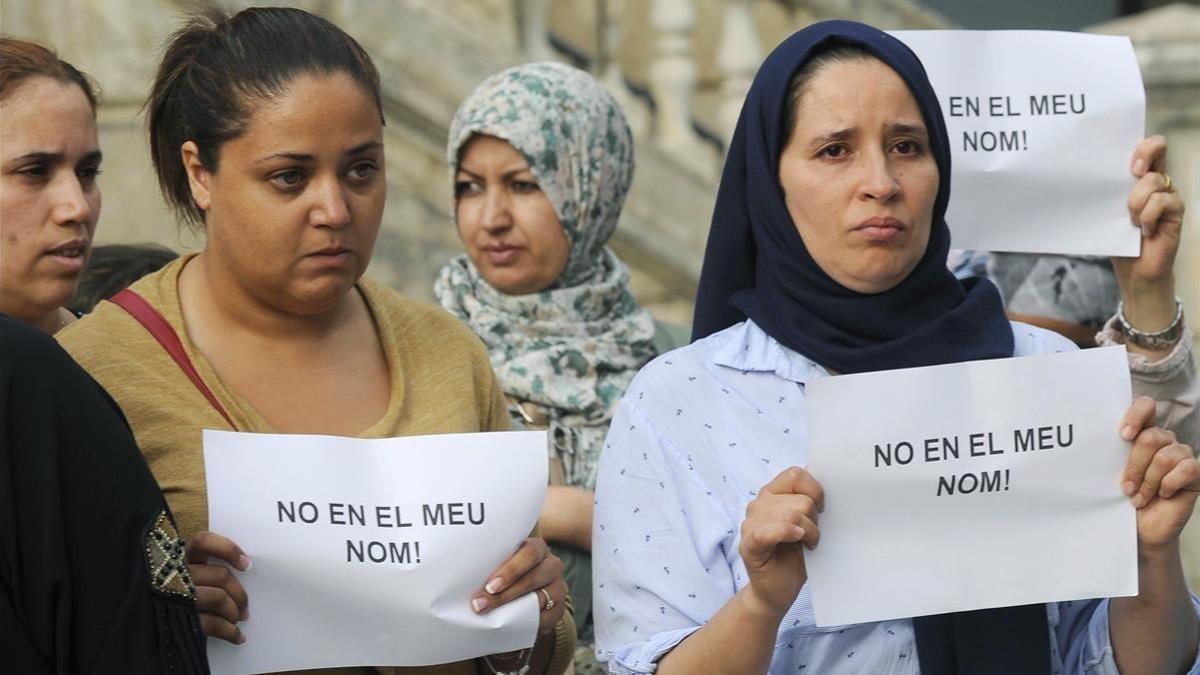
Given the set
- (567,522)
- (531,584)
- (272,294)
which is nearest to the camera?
(531,584)

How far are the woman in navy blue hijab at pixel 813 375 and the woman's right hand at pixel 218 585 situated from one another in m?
0.60

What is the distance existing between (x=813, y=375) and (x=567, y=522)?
1146mm

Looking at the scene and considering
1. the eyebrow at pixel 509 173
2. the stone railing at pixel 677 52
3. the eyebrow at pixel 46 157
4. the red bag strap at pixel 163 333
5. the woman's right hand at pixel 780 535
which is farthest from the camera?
the stone railing at pixel 677 52

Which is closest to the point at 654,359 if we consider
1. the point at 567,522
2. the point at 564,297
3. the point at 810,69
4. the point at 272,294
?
the point at 810,69

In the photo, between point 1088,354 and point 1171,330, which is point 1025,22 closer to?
point 1171,330

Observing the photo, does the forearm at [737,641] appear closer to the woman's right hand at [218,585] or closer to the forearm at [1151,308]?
the woman's right hand at [218,585]

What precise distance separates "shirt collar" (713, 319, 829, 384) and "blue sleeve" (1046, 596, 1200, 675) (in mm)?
566

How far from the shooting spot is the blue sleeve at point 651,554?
3344 millimetres

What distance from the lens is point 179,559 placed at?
292 cm

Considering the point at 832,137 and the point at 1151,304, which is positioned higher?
the point at 832,137

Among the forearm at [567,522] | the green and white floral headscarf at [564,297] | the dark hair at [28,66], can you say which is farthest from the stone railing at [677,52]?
the dark hair at [28,66]

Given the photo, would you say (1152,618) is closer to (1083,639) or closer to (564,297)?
(1083,639)

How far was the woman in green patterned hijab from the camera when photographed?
4.92 meters

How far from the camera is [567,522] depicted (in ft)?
14.8
